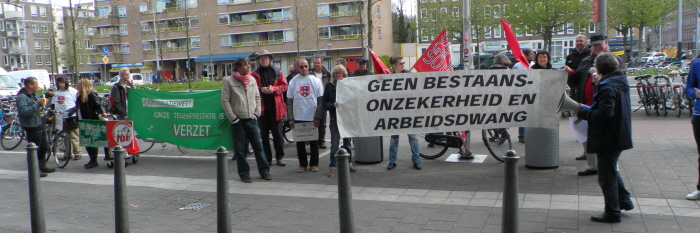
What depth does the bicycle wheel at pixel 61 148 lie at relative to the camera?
9.66 metres

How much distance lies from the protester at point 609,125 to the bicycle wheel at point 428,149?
3.70 m

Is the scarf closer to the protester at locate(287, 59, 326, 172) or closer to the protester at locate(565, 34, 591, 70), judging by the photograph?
the protester at locate(287, 59, 326, 172)

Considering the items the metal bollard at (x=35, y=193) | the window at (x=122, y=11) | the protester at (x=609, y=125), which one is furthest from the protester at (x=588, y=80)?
the window at (x=122, y=11)

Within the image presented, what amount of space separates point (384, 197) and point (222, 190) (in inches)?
100

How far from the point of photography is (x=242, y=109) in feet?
25.2

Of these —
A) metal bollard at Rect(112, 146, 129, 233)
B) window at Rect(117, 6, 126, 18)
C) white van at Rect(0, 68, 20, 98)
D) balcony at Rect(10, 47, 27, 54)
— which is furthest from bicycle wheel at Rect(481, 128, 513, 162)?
balcony at Rect(10, 47, 27, 54)

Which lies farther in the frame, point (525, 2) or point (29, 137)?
point (525, 2)

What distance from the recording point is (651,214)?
17.9 ft

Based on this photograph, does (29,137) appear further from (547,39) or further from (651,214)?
(547,39)

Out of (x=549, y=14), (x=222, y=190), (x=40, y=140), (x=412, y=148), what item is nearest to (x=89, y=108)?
(x=40, y=140)

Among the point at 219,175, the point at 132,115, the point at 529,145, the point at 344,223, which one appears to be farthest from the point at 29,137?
the point at 529,145

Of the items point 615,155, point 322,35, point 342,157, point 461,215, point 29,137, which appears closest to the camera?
point 342,157

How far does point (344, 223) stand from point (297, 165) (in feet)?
16.2

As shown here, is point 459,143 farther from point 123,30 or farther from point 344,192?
point 123,30
